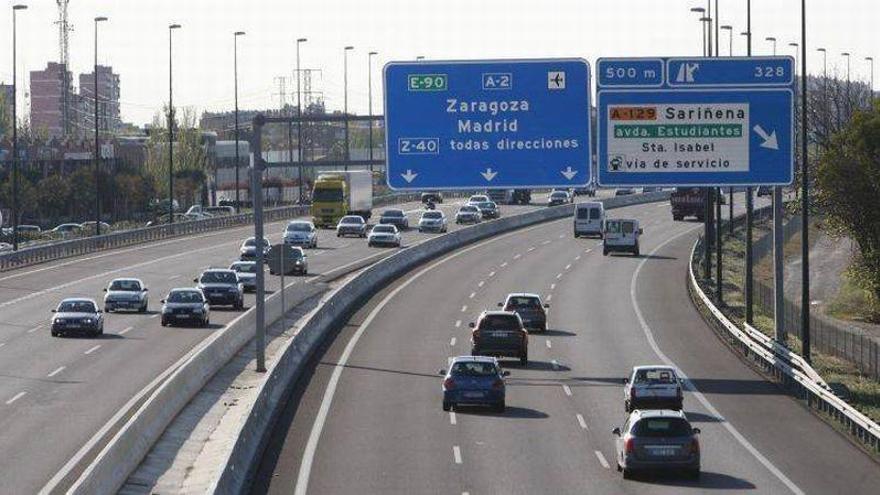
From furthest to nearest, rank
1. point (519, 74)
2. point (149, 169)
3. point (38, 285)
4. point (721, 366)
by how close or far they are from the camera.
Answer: point (149, 169) → point (38, 285) → point (721, 366) → point (519, 74)

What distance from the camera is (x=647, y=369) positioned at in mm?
40938

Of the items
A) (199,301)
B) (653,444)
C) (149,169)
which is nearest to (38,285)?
(199,301)

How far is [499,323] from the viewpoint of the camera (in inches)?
1993

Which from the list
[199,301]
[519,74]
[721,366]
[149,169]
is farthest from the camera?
[149,169]

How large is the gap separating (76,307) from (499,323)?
1506 centimetres

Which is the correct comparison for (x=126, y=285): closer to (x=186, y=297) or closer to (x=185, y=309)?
(x=186, y=297)

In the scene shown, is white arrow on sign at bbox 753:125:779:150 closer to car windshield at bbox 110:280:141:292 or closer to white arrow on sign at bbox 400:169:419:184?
white arrow on sign at bbox 400:169:419:184

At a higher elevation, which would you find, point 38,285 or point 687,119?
point 687,119

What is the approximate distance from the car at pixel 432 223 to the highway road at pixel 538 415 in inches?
1402

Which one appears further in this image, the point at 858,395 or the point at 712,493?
the point at 858,395

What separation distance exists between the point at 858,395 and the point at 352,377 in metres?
13.7

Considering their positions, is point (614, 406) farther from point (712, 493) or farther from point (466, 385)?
point (712, 493)

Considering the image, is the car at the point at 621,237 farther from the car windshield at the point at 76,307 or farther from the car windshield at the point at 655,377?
the car windshield at the point at 655,377

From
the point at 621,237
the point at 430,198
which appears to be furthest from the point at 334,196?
the point at 430,198
